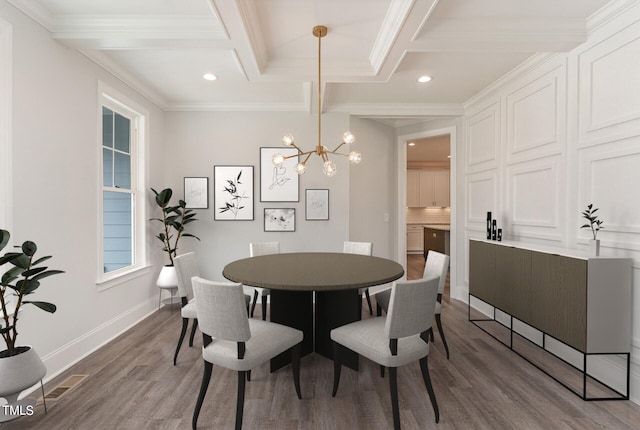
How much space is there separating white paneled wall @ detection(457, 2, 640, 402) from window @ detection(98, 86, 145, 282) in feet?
13.8

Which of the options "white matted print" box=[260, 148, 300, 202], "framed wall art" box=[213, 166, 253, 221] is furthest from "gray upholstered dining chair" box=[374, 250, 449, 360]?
"framed wall art" box=[213, 166, 253, 221]

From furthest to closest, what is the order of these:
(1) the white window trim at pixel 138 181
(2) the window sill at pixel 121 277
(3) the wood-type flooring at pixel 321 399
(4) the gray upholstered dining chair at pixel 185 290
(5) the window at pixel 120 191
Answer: (1) the white window trim at pixel 138 181, (5) the window at pixel 120 191, (2) the window sill at pixel 121 277, (4) the gray upholstered dining chair at pixel 185 290, (3) the wood-type flooring at pixel 321 399

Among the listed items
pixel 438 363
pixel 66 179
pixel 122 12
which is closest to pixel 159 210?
pixel 66 179

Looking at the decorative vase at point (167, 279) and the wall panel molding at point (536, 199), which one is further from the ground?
the wall panel molding at point (536, 199)

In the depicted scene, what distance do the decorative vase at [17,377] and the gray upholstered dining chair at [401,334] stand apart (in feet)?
6.01

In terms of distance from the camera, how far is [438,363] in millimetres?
2617

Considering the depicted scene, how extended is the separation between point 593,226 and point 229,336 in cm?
280

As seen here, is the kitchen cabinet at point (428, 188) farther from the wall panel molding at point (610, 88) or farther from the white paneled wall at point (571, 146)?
the wall panel molding at point (610, 88)

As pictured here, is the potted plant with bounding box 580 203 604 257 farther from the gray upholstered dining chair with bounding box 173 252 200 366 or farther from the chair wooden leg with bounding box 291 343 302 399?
the gray upholstered dining chair with bounding box 173 252 200 366

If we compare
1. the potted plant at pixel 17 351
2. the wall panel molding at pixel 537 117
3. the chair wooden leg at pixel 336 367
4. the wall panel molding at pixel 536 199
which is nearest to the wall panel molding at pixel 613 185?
the wall panel molding at pixel 536 199

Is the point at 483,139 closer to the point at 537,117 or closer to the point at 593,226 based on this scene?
the point at 537,117

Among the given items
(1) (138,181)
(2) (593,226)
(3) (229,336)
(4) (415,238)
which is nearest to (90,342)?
(1) (138,181)

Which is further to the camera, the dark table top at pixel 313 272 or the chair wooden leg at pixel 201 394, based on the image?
the dark table top at pixel 313 272

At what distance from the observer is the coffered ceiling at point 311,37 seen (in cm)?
224
